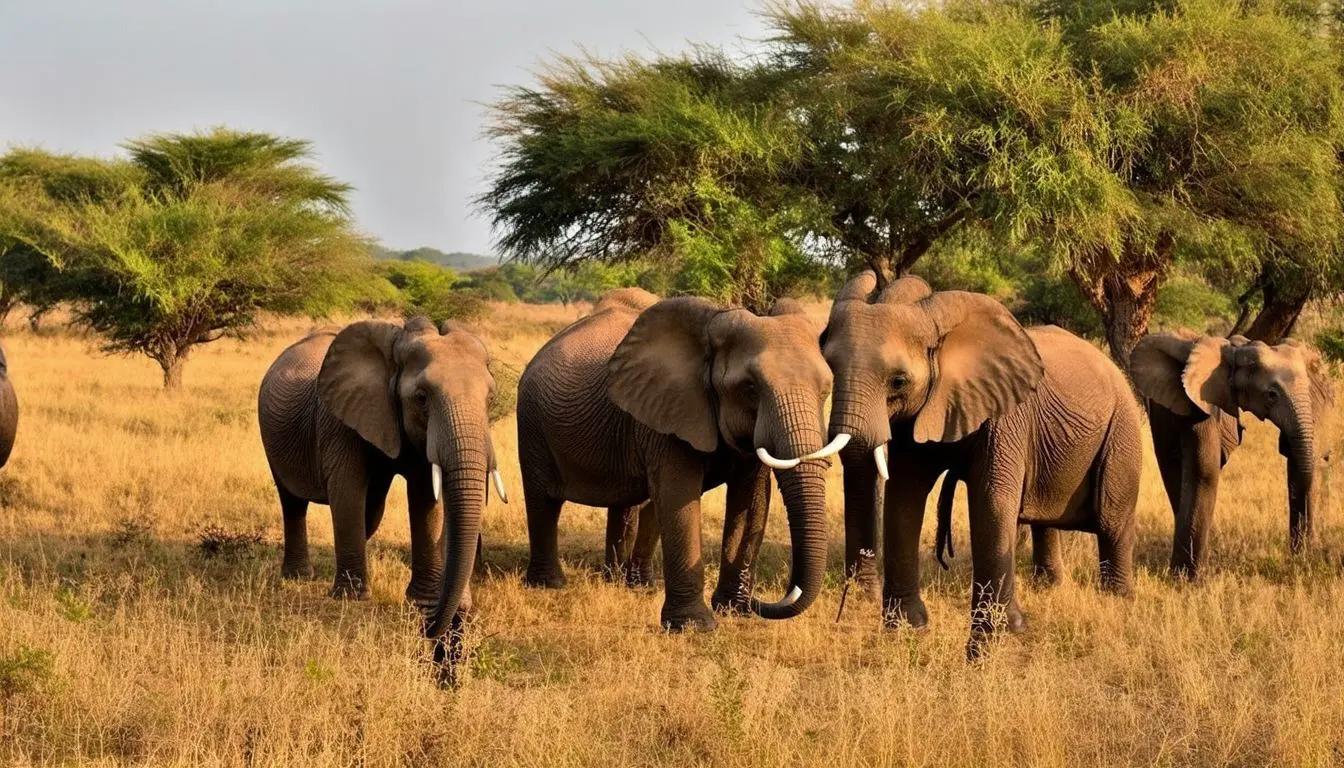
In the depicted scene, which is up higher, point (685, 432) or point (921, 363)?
point (921, 363)

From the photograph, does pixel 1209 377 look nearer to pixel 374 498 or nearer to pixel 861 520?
pixel 861 520

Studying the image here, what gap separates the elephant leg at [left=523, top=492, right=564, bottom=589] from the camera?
9.91 meters

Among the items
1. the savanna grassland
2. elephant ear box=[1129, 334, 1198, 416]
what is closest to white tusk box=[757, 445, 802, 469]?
the savanna grassland

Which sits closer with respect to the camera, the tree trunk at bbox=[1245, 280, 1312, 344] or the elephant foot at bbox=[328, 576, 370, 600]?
the elephant foot at bbox=[328, 576, 370, 600]

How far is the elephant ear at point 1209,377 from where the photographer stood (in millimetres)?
10297

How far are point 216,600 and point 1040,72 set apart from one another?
11022 millimetres

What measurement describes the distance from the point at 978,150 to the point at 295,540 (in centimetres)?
919

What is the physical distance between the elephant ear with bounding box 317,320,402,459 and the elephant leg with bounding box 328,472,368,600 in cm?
55

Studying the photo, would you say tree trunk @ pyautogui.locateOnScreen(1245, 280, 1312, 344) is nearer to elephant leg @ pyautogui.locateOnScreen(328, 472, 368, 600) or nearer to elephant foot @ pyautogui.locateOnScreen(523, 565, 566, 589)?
elephant foot @ pyautogui.locateOnScreen(523, 565, 566, 589)

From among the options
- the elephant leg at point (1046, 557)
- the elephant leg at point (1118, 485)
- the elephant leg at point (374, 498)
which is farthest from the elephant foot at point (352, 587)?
the elephant leg at point (1118, 485)

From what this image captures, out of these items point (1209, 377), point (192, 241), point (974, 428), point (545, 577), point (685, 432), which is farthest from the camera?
point (192, 241)

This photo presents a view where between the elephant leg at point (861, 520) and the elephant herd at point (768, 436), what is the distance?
0.02 metres

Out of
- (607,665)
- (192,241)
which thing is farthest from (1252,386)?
(192,241)

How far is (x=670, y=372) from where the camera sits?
8008mm
